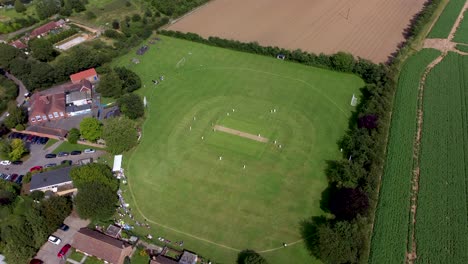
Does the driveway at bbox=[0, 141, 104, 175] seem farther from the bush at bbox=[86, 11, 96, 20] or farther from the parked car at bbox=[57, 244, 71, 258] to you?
the bush at bbox=[86, 11, 96, 20]

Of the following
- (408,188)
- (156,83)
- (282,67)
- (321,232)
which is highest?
(282,67)

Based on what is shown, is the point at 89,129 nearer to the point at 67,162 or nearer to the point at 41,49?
the point at 67,162

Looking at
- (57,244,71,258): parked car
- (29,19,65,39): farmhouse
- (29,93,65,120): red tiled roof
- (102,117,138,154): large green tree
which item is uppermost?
(29,19,65,39): farmhouse

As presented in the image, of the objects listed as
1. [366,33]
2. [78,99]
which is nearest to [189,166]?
[78,99]

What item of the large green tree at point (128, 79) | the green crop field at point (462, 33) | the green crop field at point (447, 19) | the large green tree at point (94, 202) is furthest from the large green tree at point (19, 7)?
the green crop field at point (462, 33)

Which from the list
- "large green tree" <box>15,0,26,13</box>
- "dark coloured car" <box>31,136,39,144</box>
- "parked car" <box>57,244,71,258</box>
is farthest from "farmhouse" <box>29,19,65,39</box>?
Result: "parked car" <box>57,244,71,258</box>

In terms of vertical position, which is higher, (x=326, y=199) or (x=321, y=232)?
(x=326, y=199)

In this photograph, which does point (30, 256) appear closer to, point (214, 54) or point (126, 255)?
point (126, 255)
